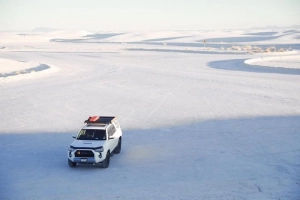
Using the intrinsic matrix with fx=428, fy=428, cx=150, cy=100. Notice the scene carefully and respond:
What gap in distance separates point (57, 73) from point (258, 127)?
2714 cm

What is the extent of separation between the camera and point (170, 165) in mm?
13227

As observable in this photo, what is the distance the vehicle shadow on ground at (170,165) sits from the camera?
11.1 meters

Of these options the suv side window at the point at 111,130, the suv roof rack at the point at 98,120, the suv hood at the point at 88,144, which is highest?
the suv roof rack at the point at 98,120

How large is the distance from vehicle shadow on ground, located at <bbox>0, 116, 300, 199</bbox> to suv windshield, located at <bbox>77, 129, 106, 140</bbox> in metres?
0.92

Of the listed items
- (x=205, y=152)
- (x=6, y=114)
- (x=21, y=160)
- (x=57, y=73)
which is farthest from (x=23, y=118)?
(x=57, y=73)

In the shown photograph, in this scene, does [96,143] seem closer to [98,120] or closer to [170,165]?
[98,120]

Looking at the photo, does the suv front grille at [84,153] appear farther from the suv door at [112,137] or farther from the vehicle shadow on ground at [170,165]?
the suv door at [112,137]

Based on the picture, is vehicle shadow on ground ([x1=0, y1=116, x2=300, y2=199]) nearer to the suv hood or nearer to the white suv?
the white suv

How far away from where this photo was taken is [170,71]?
136 feet

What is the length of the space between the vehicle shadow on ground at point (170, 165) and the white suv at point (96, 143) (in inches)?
14.4

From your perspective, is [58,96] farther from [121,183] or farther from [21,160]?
[121,183]

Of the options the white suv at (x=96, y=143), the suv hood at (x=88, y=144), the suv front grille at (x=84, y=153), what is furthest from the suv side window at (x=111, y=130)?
the suv front grille at (x=84, y=153)

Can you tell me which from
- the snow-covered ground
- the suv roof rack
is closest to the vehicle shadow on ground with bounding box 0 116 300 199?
the snow-covered ground

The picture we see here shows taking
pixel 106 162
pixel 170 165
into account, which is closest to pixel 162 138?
pixel 170 165
